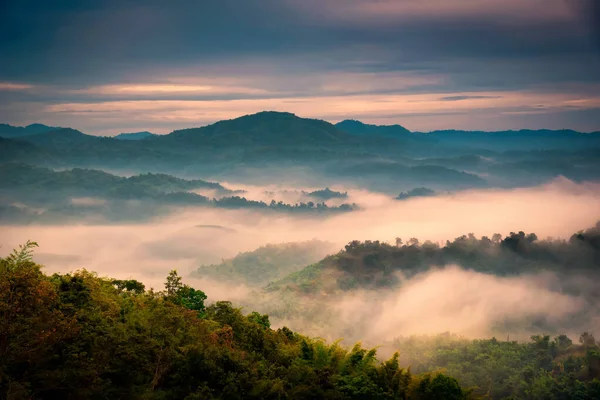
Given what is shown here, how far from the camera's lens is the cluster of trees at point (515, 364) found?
387ft

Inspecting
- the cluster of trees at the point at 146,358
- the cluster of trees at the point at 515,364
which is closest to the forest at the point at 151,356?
the cluster of trees at the point at 146,358

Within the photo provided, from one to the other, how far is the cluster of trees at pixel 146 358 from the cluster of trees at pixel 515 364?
87.3 m

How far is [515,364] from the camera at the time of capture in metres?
144

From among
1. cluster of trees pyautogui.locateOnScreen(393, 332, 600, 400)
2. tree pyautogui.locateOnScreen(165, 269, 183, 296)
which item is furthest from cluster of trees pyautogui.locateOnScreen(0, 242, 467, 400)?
cluster of trees pyautogui.locateOnScreen(393, 332, 600, 400)

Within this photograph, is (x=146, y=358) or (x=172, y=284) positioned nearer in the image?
(x=146, y=358)

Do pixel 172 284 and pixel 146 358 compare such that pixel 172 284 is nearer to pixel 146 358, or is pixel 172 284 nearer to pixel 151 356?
pixel 151 356

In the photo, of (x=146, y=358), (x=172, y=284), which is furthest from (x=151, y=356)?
(x=172, y=284)

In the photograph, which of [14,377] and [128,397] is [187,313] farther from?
[14,377]

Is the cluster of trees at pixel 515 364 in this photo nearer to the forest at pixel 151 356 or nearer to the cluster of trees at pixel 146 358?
the forest at pixel 151 356

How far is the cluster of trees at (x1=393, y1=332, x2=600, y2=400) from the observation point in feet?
387

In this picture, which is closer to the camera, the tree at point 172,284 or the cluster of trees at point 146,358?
the cluster of trees at point 146,358

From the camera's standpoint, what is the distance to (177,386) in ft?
89.8

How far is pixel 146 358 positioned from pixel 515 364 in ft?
450

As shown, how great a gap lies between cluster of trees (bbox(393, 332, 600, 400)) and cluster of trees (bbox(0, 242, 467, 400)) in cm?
8728
